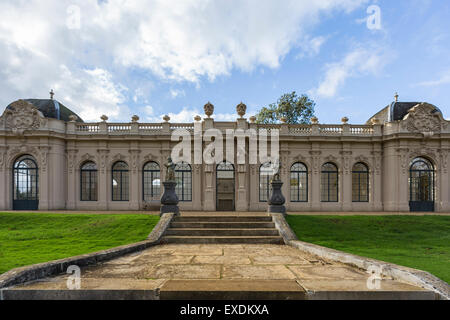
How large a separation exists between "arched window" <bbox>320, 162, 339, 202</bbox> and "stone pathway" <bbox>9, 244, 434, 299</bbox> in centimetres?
1203

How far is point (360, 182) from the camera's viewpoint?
18344 mm

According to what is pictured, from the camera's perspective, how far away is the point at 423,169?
17922 mm

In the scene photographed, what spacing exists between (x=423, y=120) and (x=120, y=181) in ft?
72.2

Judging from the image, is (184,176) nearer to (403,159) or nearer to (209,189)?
(209,189)

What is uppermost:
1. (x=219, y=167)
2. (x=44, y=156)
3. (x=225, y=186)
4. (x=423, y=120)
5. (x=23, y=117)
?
(x=23, y=117)

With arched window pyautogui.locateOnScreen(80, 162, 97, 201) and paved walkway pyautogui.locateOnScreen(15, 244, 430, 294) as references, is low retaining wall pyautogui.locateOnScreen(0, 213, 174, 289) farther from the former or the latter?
arched window pyautogui.locateOnScreen(80, 162, 97, 201)

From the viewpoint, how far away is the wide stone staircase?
8641 millimetres

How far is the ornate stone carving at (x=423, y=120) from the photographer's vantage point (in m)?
17.5

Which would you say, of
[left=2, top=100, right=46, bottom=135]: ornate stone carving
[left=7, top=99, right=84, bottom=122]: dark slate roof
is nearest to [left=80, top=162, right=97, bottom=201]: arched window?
[left=2, top=100, right=46, bottom=135]: ornate stone carving

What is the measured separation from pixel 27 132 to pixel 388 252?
21.1m

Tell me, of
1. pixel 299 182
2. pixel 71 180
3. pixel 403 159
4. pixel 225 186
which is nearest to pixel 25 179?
pixel 71 180

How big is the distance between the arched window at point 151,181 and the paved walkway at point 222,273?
10.9m
